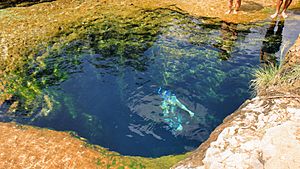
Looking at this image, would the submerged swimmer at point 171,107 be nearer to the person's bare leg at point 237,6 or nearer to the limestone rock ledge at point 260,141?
the limestone rock ledge at point 260,141

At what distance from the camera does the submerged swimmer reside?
23.1 ft

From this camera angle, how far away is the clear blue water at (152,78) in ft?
22.6

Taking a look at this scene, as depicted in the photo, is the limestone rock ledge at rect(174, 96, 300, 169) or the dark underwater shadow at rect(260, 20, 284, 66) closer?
the limestone rock ledge at rect(174, 96, 300, 169)

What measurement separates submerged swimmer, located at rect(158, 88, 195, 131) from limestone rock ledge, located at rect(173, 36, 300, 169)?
6.68 ft

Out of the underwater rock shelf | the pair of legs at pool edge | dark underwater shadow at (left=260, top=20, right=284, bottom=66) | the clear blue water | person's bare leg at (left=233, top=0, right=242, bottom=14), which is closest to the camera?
the underwater rock shelf

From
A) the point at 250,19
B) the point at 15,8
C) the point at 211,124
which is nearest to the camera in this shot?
the point at 211,124

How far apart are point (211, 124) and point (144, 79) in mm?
2704

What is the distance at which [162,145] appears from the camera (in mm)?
6516

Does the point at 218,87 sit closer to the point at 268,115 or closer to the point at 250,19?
the point at 268,115

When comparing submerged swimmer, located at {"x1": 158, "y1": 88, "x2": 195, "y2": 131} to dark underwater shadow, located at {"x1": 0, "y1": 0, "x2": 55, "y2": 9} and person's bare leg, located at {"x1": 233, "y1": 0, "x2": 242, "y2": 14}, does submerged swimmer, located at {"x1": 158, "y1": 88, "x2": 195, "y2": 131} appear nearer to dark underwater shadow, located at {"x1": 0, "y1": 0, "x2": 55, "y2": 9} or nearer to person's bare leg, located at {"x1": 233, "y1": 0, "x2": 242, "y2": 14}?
person's bare leg, located at {"x1": 233, "y1": 0, "x2": 242, "y2": 14}

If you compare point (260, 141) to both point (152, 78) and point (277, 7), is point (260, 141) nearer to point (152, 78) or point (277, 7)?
point (152, 78)

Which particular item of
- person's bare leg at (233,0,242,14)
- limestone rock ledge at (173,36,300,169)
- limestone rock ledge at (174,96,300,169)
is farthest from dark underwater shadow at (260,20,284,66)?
limestone rock ledge at (174,96,300,169)

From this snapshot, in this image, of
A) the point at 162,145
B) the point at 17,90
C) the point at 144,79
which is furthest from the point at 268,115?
the point at 17,90

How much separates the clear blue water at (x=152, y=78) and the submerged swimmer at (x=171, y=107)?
3.7 inches
